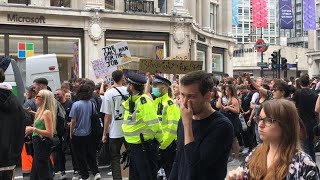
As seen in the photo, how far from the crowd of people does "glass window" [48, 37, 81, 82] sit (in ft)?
46.7

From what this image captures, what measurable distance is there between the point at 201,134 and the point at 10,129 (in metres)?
2.74

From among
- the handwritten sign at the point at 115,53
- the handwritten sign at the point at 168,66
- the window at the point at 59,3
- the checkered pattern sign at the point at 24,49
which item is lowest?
the handwritten sign at the point at 168,66

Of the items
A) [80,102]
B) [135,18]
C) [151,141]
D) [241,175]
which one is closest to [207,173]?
[241,175]

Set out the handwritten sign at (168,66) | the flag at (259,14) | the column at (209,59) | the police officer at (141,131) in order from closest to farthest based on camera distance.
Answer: the police officer at (141,131) → the handwritten sign at (168,66) → the column at (209,59) → the flag at (259,14)

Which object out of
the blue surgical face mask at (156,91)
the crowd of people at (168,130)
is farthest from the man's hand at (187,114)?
the blue surgical face mask at (156,91)

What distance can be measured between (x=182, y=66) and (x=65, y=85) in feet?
15.5

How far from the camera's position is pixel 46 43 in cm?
2623

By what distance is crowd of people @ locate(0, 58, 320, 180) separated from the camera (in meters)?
2.99

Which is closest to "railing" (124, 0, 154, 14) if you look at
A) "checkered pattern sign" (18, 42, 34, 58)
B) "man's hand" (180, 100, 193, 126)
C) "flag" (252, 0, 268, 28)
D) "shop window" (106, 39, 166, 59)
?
"shop window" (106, 39, 166, 59)

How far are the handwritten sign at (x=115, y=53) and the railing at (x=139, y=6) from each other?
A: 608 inches

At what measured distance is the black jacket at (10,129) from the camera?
5590 millimetres

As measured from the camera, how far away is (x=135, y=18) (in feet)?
93.5

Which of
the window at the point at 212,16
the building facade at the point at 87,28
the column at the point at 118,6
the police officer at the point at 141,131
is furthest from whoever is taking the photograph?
the window at the point at 212,16

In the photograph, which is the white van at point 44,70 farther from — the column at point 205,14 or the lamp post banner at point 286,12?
the lamp post banner at point 286,12
